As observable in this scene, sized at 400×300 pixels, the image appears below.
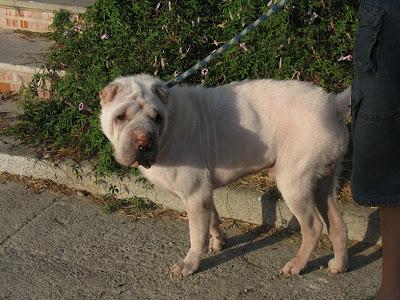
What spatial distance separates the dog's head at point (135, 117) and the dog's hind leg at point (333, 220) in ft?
3.76

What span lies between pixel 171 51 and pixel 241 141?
5.94 feet

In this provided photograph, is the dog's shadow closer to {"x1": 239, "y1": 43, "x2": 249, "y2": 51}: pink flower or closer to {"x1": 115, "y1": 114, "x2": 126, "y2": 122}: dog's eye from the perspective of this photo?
{"x1": 115, "y1": 114, "x2": 126, "y2": 122}: dog's eye

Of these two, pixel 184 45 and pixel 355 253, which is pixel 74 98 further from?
pixel 355 253

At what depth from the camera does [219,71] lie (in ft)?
18.1

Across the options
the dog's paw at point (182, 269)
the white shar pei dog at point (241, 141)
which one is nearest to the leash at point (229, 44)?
the white shar pei dog at point (241, 141)

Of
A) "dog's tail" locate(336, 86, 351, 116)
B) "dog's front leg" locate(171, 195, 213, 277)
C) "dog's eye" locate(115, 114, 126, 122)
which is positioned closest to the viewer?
"dog's eye" locate(115, 114, 126, 122)

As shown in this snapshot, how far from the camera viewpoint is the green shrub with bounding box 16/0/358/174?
5.42 metres

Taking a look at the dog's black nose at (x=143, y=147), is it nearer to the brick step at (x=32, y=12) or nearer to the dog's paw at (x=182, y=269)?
the dog's paw at (x=182, y=269)

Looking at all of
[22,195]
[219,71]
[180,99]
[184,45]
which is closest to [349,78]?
[219,71]

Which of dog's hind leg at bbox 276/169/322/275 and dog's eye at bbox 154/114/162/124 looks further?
dog's hind leg at bbox 276/169/322/275

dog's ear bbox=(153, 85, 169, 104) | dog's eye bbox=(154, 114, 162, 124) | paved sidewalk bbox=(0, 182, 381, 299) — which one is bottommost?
paved sidewalk bbox=(0, 182, 381, 299)

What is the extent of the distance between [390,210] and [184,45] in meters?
3.20

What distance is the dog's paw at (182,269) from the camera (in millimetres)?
4180

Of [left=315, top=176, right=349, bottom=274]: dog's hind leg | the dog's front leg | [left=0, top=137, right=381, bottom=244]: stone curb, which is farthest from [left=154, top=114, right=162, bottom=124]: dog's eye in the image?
[left=0, top=137, right=381, bottom=244]: stone curb
